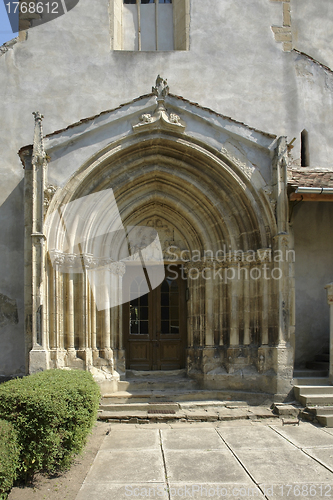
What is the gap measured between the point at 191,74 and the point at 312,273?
5.32m

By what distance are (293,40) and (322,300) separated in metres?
6.32

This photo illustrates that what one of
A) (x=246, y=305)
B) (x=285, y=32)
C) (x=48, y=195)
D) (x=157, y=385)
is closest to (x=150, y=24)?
(x=285, y=32)

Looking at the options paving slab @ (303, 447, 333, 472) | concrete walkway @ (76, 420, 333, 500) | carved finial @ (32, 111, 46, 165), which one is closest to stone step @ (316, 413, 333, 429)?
concrete walkway @ (76, 420, 333, 500)

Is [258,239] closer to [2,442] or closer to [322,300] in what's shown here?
[322,300]

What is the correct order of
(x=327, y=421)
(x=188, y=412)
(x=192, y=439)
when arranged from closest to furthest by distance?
(x=192, y=439) < (x=327, y=421) < (x=188, y=412)

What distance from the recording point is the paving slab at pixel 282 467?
5062 mm

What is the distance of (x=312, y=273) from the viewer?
9.68 m

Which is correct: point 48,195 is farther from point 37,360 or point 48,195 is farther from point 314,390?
point 314,390

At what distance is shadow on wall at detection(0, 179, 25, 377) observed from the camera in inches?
359

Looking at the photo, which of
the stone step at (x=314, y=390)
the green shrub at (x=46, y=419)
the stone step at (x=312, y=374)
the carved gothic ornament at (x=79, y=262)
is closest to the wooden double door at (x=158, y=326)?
the carved gothic ornament at (x=79, y=262)

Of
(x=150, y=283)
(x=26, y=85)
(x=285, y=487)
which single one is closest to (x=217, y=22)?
(x=26, y=85)

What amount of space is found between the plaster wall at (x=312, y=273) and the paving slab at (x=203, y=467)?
426 cm

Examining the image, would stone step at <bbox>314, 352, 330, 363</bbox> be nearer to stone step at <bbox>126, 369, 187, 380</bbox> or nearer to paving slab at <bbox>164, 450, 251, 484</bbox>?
stone step at <bbox>126, 369, 187, 380</bbox>

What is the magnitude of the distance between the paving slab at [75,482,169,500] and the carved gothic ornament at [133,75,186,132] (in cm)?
608
